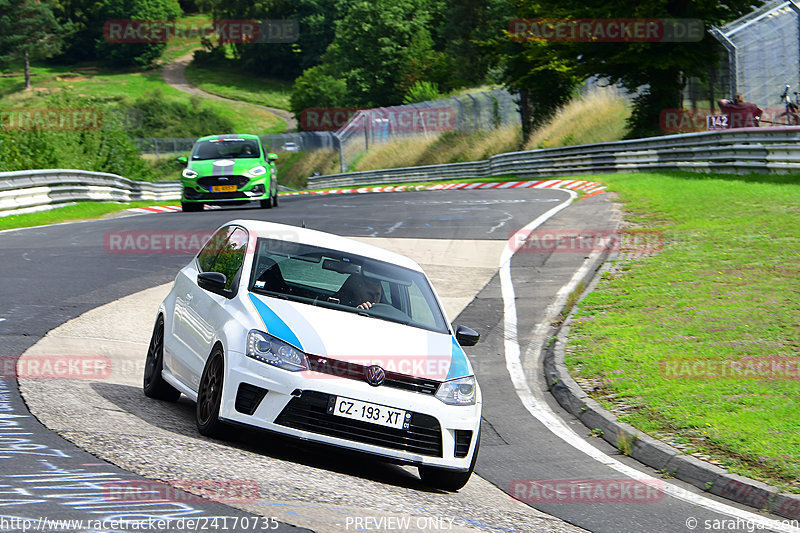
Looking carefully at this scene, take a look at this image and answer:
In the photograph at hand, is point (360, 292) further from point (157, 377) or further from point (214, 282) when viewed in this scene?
point (157, 377)

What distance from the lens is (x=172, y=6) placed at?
14800 cm

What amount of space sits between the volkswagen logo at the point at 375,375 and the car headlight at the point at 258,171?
62.9 feet

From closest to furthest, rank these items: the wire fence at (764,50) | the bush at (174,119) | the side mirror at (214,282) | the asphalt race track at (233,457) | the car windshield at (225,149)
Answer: the asphalt race track at (233,457) → the side mirror at (214,282) → the car windshield at (225,149) → the wire fence at (764,50) → the bush at (174,119)

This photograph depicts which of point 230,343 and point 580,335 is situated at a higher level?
point 230,343

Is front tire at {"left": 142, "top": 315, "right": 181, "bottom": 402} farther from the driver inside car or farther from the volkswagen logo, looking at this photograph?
the volkswagen logo

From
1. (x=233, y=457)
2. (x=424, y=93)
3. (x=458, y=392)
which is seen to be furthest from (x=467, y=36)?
(x=233, y=457)

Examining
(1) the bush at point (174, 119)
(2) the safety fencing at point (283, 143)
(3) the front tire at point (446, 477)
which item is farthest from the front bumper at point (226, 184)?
(1) the bush at point (174, 119)

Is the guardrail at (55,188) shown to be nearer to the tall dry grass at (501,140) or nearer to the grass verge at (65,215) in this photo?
the grass verge at (65,215)

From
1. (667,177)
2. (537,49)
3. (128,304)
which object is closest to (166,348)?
(128,304)

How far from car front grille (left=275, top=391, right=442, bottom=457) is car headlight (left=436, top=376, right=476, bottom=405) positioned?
201 mm

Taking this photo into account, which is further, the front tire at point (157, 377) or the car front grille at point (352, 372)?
the front tire at point (157, 377)

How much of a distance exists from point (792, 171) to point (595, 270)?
1021 centimetres

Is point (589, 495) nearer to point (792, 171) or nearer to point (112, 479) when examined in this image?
point (112, 479)

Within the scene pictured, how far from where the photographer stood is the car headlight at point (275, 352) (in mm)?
6434
